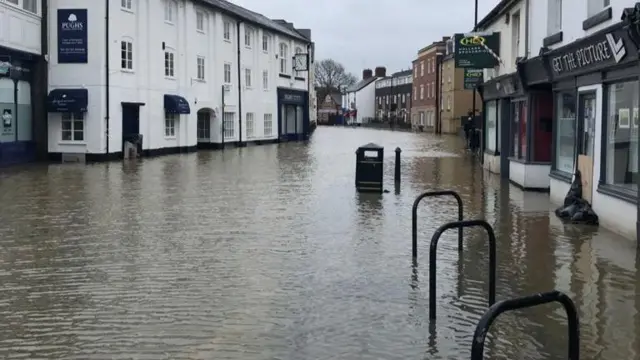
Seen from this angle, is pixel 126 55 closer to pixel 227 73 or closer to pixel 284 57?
pixel 227 73

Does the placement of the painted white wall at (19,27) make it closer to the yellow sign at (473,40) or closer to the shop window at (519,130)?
the yellow sign at (473,40)

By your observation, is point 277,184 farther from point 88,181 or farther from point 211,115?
point 211,115

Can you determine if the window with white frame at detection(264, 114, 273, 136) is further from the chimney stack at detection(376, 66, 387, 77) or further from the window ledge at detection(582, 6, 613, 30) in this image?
the chimney stack at detection(376, 66, 387, 77)

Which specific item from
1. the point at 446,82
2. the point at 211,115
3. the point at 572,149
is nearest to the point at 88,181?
the point at 572,149

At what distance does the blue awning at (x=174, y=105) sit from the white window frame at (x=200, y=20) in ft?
16.9

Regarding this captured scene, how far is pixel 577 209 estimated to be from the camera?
12336 mm

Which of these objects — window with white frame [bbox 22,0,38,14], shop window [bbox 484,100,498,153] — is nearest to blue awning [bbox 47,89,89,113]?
window with white frame [bbox 22,0,38,14]

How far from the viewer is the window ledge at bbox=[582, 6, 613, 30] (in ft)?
36.4

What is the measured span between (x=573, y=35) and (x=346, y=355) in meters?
9.74

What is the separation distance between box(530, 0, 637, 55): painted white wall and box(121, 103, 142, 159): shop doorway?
1899 cm

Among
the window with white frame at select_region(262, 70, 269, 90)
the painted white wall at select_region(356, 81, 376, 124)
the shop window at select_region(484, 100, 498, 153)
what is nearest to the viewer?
the shop window at select_region(484, 100, 498, 153)

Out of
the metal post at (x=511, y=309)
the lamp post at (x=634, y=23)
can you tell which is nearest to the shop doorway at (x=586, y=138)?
the lamp post at (x=634, y=23)

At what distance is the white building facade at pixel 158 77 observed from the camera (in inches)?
1120

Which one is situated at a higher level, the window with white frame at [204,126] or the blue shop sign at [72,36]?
the blue shop sign at [72,36]
